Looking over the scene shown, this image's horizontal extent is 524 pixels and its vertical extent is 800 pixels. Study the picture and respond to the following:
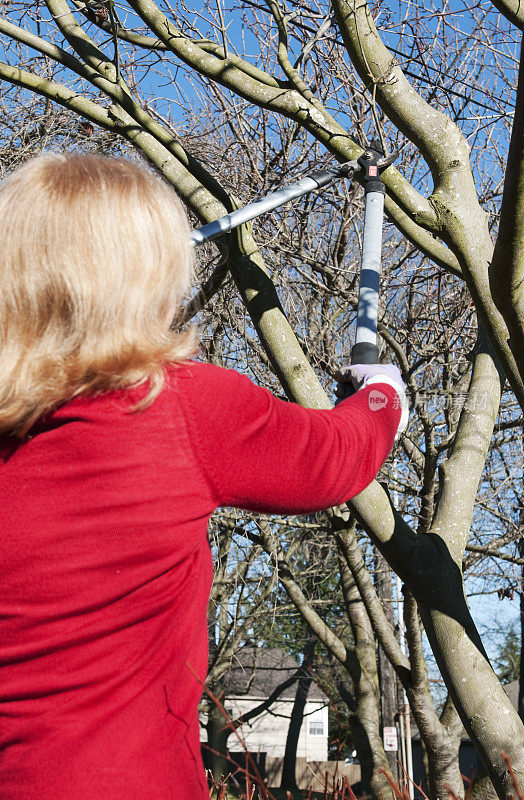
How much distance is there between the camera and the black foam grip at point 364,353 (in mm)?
1939

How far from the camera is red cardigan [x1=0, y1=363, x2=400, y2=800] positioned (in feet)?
3.37

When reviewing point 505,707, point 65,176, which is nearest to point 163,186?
point 65,176

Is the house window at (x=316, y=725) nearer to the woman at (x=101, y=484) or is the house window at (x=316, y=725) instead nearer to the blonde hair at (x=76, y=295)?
the woman at (x=101, y=484)

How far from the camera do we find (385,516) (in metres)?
2.81

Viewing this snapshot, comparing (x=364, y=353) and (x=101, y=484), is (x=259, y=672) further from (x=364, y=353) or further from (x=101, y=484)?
(x=101, y=484)

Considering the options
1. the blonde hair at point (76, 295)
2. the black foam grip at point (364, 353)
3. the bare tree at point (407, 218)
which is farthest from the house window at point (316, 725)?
the blonde hair at point (76, 295)

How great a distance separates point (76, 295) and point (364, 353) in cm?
104

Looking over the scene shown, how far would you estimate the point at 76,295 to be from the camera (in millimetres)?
1050

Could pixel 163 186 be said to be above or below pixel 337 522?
below

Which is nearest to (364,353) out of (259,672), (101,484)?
(101,484)

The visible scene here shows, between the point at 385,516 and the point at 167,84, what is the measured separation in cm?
377

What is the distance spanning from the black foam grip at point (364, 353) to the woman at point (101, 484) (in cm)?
84

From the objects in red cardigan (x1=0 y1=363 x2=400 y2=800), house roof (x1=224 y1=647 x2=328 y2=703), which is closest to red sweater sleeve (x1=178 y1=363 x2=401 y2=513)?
red cardigan (x1=0 y1=363 x2=400 y2=800)

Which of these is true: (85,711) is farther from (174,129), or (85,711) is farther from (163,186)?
(174,129)
